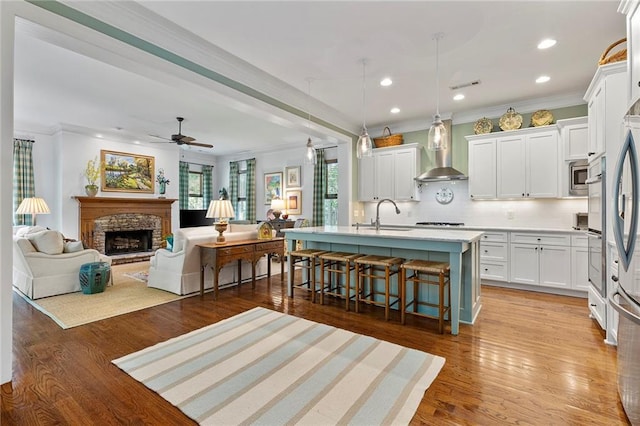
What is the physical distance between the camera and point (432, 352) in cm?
259

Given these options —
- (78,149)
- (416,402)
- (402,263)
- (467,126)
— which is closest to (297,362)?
(416,402)

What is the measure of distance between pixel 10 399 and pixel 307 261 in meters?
3.20

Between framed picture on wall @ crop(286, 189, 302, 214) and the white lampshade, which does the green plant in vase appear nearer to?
the white lampshade

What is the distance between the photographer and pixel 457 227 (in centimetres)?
522

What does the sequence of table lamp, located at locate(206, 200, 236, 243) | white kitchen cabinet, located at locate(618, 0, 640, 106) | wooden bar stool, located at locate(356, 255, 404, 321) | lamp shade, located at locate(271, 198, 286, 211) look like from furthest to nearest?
1. lamp shade, located at locate(271, 198, 286, 211)
2. table lamp, located at locate(206, 200, 236, 243)
3. wooden bar stool, located at locate(356, 255, 404, 321)
4. white kitchen cabinet, located at locate(618, 0, 640, 106)

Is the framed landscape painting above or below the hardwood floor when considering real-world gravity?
above

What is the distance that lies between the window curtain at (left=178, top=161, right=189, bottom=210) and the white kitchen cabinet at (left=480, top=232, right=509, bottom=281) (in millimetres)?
8147

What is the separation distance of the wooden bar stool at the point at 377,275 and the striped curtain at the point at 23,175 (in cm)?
710

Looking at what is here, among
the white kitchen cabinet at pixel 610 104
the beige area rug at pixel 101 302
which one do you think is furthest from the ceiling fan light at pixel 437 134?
the beige area rug at pixel 101 302

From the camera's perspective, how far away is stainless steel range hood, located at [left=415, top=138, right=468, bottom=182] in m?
5.30

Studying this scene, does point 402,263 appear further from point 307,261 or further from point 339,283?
point 307,261

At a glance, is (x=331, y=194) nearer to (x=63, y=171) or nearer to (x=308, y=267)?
(x=308, y=267)

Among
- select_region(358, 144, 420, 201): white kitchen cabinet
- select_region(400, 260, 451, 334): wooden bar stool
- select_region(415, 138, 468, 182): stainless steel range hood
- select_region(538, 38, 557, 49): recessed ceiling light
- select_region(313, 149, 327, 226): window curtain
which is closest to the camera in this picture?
select_region(400, 260, 451, 334): wooden bar stool

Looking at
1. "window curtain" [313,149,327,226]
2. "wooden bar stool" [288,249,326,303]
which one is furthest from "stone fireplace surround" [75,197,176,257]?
"wooden bar stool" [288,249,326,303]
